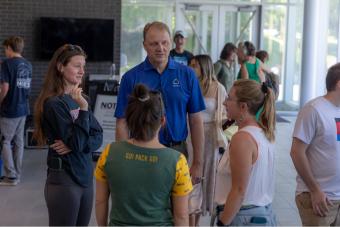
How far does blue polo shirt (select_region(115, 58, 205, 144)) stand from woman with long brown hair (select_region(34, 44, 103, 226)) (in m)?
0.44

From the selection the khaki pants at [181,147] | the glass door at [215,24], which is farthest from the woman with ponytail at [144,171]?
the glass door at [215,24]

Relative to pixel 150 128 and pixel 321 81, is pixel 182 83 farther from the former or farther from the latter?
pixel 321 81

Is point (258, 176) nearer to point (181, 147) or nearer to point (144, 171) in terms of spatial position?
point (144, 171)

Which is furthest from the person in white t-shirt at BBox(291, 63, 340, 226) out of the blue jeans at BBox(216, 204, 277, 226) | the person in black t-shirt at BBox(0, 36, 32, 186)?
the person in black t-shirt at BBox(0, 36, 32, 186)

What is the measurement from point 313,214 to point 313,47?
10971mm

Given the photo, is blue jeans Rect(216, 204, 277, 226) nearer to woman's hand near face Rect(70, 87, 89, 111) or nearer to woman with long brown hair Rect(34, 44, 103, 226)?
woman with long brown hair Rect(34, 44, 103, 226)

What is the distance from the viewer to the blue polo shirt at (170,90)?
3.88 m

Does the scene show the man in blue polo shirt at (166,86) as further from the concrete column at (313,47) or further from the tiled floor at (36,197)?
the concrete column at (313,47)

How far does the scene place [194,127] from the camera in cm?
405

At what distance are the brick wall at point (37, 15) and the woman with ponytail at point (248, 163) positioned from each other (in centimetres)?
819

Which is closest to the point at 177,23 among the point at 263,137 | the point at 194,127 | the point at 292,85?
the point at 292,85

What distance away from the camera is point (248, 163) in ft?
9.65

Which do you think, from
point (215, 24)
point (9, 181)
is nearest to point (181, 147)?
point (9, 181)

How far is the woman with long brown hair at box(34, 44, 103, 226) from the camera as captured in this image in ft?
11.1
